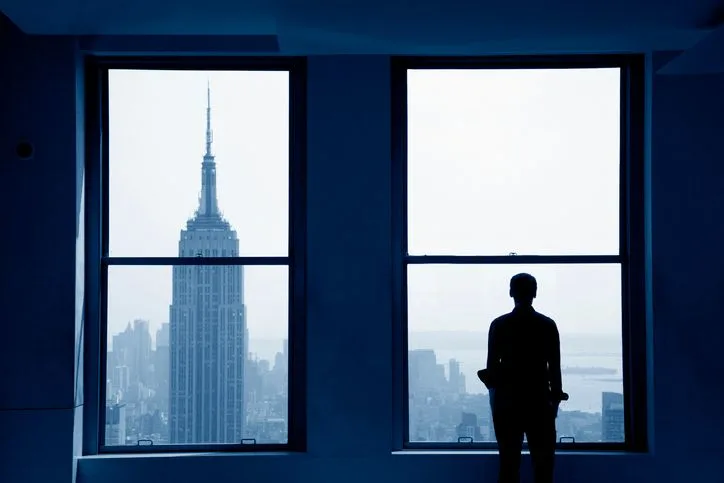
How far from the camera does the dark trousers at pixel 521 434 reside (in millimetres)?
4746

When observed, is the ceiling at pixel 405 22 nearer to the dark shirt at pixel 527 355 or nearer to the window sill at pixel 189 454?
the dark shirt at pixel 527 355

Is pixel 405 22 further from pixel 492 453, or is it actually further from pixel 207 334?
pixel 492 453

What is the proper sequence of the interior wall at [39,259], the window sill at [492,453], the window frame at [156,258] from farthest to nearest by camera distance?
the window frame at [156,258] → the window sill at [492,453] → the interior wall at [39,259]

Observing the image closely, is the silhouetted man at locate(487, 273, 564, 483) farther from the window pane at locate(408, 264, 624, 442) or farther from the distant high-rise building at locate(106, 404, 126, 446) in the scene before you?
the distant high-rise building at locate(106, 404, 126, 446)

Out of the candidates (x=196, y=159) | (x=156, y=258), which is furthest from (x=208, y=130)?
(x=156, y=258)

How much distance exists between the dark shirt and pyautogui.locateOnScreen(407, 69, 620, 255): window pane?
1.16 meters

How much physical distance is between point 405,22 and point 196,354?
254cm

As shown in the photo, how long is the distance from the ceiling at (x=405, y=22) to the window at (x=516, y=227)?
299 millimetres

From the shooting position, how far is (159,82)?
5.93 m

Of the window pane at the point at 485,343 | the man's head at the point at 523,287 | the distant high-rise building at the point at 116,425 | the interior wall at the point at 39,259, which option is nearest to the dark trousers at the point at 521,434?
the man's head at the point at 523,287

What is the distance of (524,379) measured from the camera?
4738 mm

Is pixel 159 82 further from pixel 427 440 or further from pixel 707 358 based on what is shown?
pixel 707 358

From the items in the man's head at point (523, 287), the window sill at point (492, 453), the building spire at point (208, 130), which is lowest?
the window sill at point (492, 453)

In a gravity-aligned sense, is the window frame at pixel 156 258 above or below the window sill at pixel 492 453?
above
